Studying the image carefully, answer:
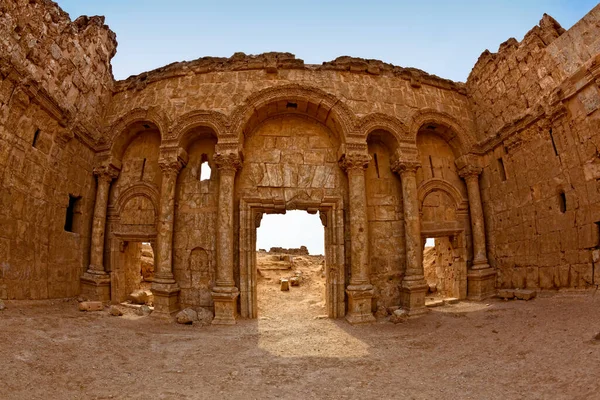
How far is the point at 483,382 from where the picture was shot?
14.1 feet

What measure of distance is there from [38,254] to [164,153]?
A: 3.92 metres

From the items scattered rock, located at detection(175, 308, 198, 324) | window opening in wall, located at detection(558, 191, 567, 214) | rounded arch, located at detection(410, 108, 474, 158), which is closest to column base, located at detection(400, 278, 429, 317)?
window opening in wall, located at detection(558, 191, 567, 214)

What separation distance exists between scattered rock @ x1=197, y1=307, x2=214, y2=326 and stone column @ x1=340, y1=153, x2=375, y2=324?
355 centimetres

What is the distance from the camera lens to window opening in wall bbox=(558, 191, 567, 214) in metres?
7.99

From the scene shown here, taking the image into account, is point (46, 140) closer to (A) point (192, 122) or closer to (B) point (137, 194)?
(B) point (137, 194)

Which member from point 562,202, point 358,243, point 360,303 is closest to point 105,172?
point 358,243

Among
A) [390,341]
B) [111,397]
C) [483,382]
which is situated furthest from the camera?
[390,341]

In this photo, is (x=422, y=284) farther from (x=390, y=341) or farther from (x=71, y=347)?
(x=71, y=347)

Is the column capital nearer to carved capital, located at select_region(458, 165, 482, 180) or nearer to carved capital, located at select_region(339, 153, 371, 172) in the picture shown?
carved capital, located at select_region(339, 153, 371, 172)

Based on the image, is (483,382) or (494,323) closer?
(483,382)

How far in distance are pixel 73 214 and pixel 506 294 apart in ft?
41.0

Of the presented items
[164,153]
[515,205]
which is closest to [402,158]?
[515,205]

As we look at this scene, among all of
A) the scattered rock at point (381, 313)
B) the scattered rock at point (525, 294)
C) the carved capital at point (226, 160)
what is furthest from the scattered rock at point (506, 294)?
the carved capital at point (226, 160)

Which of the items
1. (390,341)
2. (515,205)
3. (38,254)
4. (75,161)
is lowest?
(390,341)
